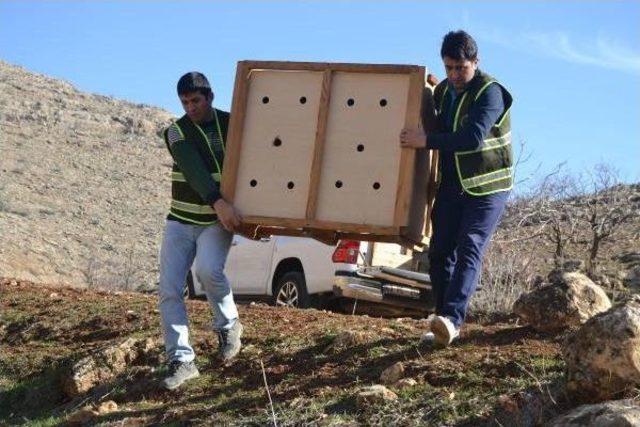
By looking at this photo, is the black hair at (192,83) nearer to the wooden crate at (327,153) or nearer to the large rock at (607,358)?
the wooden crate at (327,153)

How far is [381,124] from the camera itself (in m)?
6.69

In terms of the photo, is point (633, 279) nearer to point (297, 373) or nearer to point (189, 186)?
point (297, 373)

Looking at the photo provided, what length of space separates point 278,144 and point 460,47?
1287 millimetres

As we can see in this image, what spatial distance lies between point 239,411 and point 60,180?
30.5 metres

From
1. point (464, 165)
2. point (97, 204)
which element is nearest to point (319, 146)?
point (464, 165)

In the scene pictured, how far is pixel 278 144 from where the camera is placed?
695 centimetres

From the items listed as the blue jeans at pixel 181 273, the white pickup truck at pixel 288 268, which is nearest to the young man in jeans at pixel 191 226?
the blue jeans at pixel 181 273

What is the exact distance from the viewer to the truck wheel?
40.4 feet

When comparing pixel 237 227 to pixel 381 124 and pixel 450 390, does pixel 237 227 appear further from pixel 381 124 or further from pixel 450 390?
pixel 450 390

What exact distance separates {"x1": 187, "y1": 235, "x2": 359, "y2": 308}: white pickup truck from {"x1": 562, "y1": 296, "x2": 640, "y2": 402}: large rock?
6219 mm

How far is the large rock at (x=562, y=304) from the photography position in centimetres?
684

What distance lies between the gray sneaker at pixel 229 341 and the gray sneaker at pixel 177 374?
1.08 ft

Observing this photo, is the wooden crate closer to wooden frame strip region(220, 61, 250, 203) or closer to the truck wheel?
wooden frame strip region(220, 61, 250, 203)

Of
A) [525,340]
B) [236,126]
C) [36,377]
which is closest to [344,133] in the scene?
[236,126]
